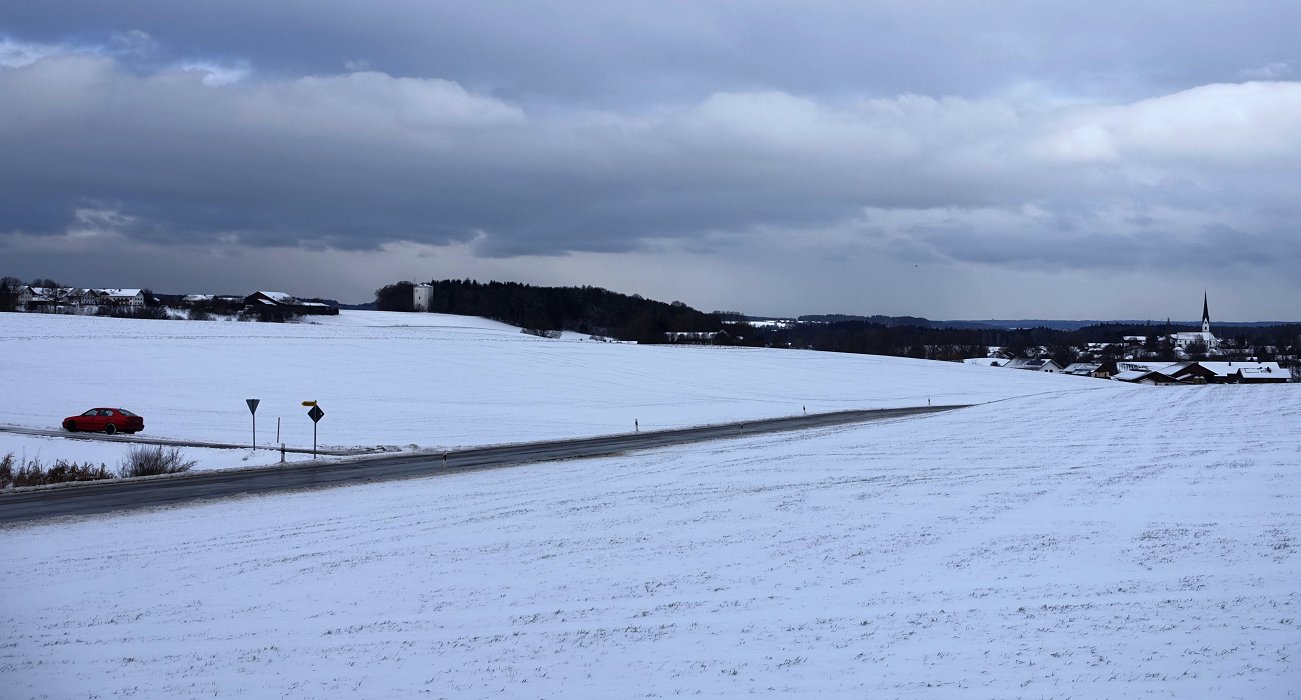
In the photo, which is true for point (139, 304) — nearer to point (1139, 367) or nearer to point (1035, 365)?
point (1035, 365)

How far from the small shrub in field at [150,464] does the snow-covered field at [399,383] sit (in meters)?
1.22

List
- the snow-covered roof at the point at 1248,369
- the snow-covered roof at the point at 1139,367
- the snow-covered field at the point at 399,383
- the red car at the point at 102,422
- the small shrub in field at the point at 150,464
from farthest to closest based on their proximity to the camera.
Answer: the snow-covered roof at the point at 1139,367
the snow-covered roof at the point at 1248,369
the snow-covered field at the point at 399,383
the red car at the point at 102,422
the small shrub in field at the point at 150,464

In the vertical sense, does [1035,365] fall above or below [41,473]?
above

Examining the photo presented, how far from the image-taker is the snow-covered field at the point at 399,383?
44531 mm

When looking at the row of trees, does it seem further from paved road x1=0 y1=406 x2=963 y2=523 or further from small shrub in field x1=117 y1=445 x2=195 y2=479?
small shrub in field x1=117 y1=445 x2=195 y2=479

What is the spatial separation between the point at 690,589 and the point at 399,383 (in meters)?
49.6

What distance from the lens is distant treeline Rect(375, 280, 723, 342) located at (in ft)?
461

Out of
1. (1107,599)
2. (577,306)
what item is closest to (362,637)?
(1107,599)

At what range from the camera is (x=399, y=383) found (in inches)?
2442

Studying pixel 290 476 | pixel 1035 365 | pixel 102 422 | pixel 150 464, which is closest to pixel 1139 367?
pixel 1035 365

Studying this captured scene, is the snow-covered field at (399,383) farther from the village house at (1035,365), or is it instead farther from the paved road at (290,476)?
the village house at (1035,365)

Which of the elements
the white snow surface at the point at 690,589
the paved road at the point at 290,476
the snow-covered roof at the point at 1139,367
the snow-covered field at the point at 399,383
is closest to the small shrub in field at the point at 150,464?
the paved road at the point at 290,476

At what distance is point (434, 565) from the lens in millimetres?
17281

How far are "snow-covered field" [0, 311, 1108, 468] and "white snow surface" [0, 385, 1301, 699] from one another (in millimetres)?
16097
